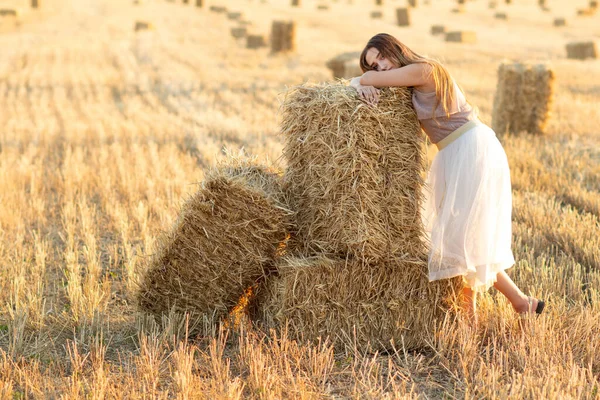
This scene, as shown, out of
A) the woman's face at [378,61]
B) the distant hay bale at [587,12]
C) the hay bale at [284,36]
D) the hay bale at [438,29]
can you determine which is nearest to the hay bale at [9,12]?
the hay bale at [284,36]

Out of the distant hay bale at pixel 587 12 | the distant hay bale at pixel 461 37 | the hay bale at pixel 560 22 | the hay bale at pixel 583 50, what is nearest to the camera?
the hay bale at pixel 583 50

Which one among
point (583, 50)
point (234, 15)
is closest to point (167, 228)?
point (583, 50)

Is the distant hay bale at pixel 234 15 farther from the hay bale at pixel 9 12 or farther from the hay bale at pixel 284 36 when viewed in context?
the hay bale at pixel 284 36

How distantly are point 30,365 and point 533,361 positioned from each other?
8.67ft

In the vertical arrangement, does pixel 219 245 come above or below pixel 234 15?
below

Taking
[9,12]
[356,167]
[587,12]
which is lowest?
[356,167]

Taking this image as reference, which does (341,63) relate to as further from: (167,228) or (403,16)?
(403,16)

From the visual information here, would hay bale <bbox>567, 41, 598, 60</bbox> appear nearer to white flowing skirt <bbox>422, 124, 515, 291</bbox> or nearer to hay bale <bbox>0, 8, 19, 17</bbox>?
white flowing skirt <bbox>422, 124, 515, 291</bbox>

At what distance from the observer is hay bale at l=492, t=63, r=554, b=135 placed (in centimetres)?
1041

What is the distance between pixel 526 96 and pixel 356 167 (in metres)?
7.06

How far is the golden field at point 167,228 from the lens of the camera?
12.1 ft

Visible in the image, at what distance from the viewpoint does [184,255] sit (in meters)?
4.27

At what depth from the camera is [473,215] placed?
4.19m

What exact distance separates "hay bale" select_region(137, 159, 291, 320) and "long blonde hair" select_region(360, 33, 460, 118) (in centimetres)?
102
